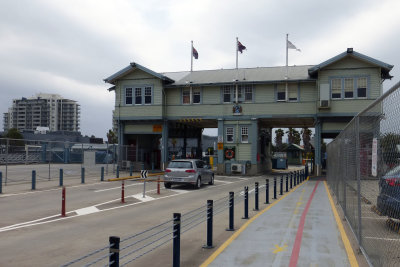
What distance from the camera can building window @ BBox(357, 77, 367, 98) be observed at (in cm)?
3123

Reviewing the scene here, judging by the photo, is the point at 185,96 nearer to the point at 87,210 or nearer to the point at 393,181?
the point at 87,210

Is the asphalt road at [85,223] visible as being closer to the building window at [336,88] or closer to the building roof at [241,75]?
the building window at [336,88]

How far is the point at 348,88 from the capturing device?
104 feet

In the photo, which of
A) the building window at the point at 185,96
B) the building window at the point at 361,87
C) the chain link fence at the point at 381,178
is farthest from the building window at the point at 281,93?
the chain link fence at the point at 381,178

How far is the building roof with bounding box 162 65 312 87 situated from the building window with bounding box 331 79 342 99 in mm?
2157

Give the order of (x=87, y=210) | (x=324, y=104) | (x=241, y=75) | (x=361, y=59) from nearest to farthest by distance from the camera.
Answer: (x=87, y=210) < (x=361, y=59) < (x=324, y=104) < (x=241, y=75)

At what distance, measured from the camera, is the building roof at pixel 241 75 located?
114ft

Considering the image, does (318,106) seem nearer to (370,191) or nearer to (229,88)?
(229,88)

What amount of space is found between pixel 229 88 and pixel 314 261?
2977cm

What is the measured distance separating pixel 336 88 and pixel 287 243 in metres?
26.4

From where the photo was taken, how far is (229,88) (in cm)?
3572

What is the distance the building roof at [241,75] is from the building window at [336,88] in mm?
2157

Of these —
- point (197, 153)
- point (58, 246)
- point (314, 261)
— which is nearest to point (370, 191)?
point (314, 261)

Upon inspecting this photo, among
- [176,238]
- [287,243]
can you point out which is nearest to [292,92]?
[287,243]
